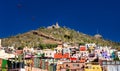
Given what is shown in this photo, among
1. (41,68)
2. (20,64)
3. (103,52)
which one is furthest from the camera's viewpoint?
(103,52)

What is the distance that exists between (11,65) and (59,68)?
3599 centimetres

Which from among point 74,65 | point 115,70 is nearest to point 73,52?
point 74,65

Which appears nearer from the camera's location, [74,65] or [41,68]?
[41,68]

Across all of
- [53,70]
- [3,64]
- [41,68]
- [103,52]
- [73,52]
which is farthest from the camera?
[73,52]

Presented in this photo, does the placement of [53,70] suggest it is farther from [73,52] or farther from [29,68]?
[73,52]

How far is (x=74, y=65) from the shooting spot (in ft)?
336

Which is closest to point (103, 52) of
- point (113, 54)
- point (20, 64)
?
point (113, 54)

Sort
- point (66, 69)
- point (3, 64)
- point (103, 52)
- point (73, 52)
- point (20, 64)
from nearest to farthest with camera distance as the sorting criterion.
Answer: point (3, 64) → point (20, 64) → point (66, 69) → point (103, 52) → point (73, 52)

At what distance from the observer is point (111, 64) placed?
310 ft

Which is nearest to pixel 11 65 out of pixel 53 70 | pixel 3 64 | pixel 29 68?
pixel 3 64

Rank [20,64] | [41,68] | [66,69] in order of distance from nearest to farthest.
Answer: [20,64] < [41,68] < [66,69]

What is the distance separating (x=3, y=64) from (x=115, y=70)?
3867cm

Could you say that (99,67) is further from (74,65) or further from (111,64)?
(74,65)

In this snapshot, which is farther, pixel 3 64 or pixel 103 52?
pixel 103 52
